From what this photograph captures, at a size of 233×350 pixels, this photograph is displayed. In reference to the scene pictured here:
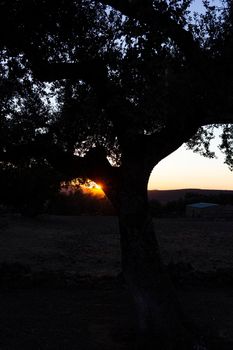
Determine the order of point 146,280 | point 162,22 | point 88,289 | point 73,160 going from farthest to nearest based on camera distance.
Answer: point 88,289
point 73,160
point 146,280
point 162,22

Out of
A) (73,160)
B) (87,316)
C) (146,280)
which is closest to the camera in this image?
(146,280)

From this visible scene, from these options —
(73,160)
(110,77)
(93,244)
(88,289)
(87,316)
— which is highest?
(110,77)

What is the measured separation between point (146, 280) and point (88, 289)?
6.03m

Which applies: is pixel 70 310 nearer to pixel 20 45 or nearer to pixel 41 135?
pixel 41 135

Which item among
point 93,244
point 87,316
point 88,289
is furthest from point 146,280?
point 93,244

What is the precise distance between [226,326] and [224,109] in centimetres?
519

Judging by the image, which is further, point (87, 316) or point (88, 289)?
point (88, 289)

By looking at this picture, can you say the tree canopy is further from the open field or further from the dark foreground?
the open field

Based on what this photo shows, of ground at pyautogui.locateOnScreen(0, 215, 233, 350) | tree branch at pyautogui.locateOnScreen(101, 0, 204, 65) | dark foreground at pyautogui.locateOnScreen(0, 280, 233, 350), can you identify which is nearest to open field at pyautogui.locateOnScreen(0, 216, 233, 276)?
ground at pyautogui.locateOnScreen(0, 215, 233, 350)

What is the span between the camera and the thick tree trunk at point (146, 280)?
965 cm

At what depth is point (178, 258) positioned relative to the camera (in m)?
22.0

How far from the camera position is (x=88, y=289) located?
1541cm

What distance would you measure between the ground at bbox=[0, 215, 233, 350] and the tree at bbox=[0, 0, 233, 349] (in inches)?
70.2

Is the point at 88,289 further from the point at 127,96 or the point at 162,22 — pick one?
the point at 162,22
